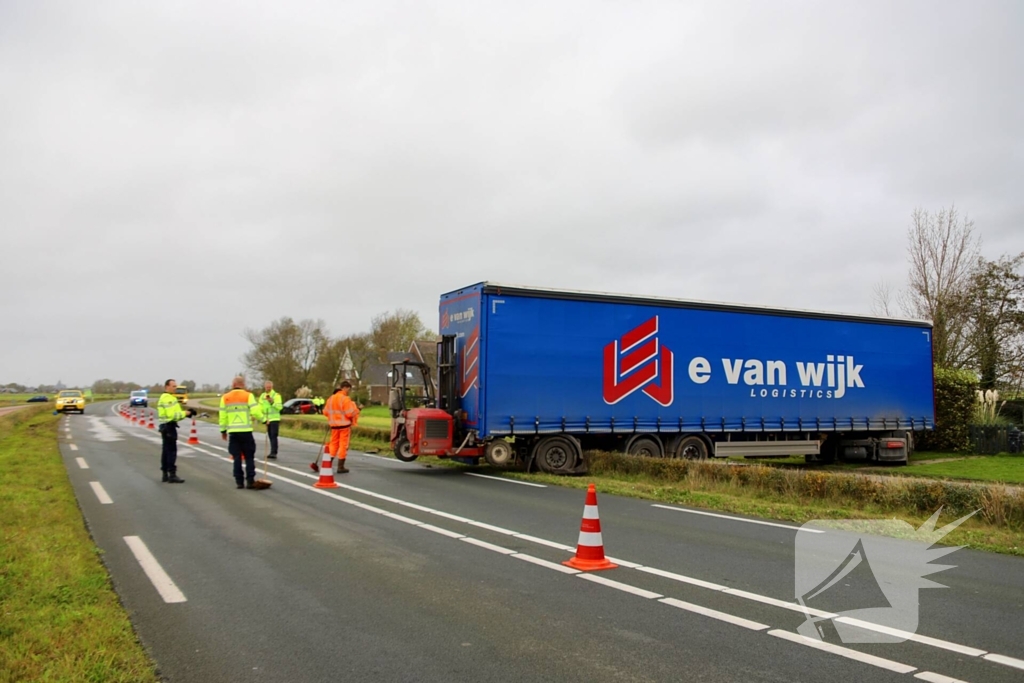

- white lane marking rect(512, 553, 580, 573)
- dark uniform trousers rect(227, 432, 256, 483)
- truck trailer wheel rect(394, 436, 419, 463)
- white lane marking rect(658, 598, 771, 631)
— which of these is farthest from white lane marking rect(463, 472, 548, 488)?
white lane marking rect(658, 598, 771, 631)

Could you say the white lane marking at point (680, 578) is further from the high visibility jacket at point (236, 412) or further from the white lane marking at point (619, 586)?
the high visibility jacket at point (236, 412)

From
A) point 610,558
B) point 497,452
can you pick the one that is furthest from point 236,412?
point 610,558

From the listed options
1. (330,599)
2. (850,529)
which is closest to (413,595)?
(330,599)

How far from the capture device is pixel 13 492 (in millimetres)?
10867

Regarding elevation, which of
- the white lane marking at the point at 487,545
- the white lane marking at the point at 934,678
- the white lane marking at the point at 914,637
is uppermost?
the white lane marking at the point at 487,545

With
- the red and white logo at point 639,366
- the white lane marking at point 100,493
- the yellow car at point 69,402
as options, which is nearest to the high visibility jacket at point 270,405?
the white lane marking at point 100,493

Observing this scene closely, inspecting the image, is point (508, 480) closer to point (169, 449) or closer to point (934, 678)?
point (169, 449)

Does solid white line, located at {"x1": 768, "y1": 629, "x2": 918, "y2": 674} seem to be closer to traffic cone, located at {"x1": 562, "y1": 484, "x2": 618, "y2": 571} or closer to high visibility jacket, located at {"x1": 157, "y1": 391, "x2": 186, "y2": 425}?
traffic cone, located at {"x1": 562, "y1": 484, "x2": 618, "y2": 571}

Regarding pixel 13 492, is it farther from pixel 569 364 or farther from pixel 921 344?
pixel 921 344

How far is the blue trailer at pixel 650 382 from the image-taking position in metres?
15.8

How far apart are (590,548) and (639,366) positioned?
33.3ft

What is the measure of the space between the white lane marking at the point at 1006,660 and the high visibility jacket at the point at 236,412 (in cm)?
1068

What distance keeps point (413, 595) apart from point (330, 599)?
645 mm

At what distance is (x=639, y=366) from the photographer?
55.8 ft
